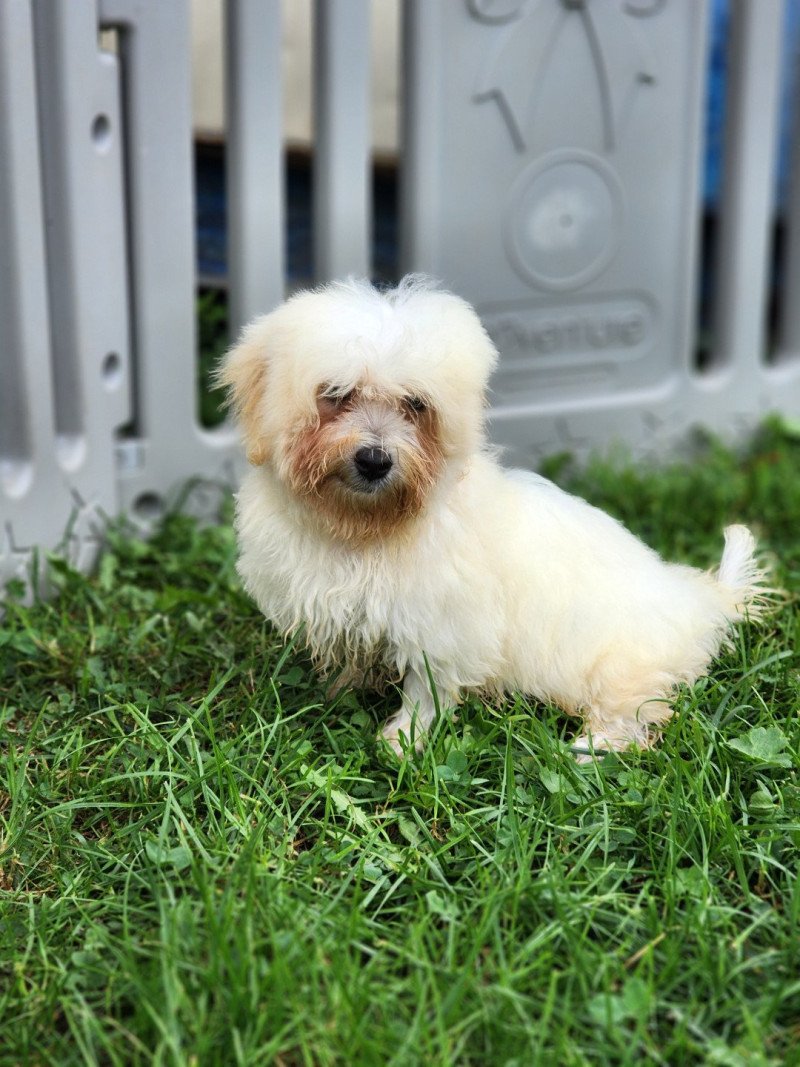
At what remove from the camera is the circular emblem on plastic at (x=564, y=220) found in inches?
146

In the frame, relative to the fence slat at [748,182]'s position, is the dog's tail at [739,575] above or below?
below

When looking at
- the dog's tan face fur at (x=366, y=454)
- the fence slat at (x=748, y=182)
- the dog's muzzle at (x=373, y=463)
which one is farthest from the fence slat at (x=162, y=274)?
the fence slat at (x=748, y=182)

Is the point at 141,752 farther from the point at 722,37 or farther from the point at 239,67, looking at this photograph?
the point at 722,37

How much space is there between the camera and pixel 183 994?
159 centimetres

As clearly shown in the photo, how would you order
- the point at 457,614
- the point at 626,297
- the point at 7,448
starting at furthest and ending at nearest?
the point at 626,297 < the point at 7,448 < the point at 457,614

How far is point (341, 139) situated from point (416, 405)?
1.58m

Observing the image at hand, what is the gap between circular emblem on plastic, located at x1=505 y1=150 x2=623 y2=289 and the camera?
3699 mm

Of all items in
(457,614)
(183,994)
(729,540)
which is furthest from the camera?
(729,540)

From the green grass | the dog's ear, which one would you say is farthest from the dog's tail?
the dog's ear

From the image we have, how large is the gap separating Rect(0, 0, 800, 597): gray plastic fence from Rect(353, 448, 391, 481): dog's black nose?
121 centimetres

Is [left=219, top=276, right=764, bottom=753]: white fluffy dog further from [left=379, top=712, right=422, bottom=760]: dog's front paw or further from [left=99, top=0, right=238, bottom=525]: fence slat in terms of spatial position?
[left=99, top=0, right=238, bottom=525]: fence slat

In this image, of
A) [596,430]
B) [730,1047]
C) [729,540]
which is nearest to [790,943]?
[730,1047]

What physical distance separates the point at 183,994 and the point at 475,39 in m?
2.85

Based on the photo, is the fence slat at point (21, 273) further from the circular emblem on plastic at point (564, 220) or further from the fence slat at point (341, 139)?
the circular emblem on plastic at point (564, 220)
